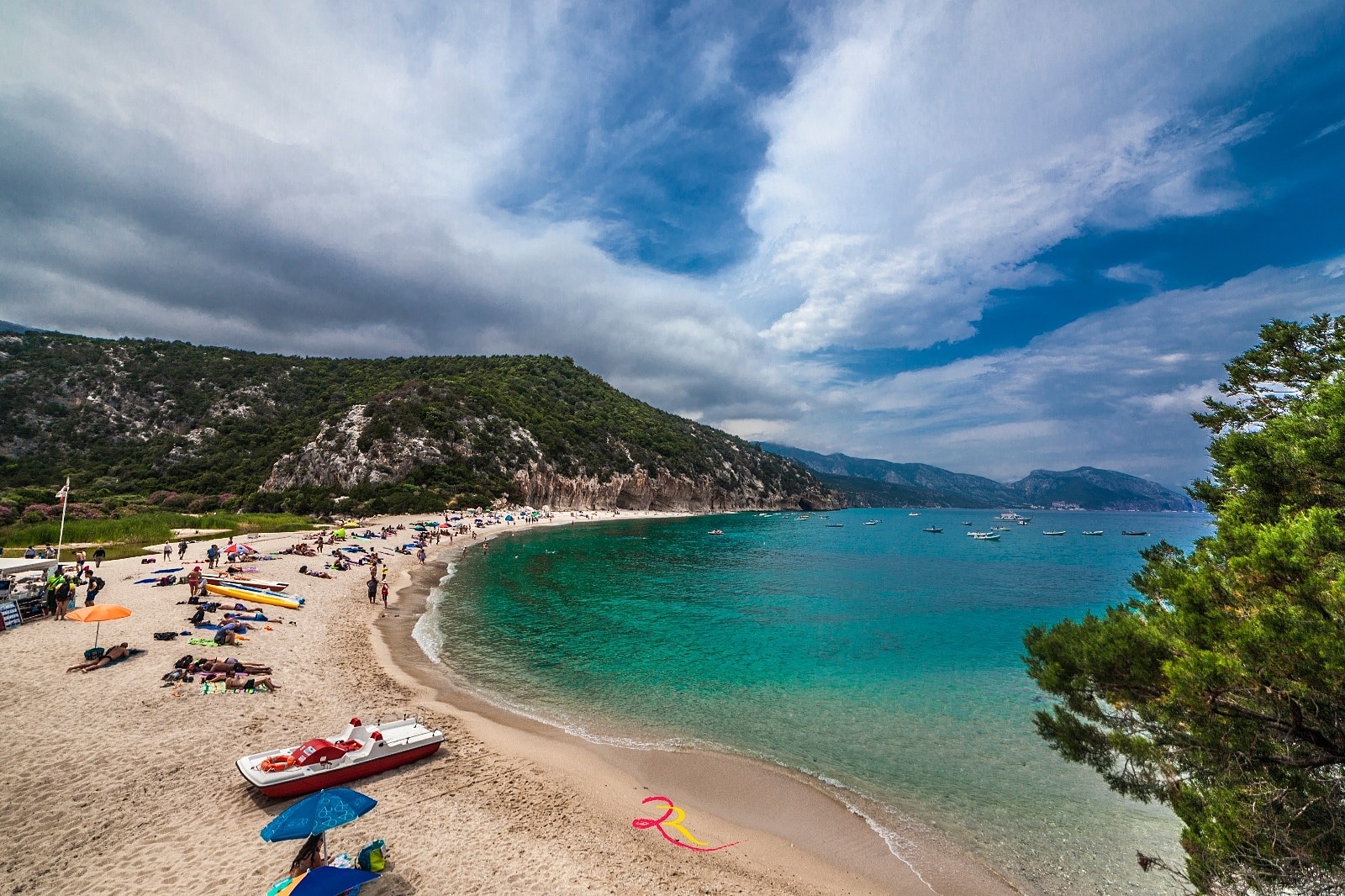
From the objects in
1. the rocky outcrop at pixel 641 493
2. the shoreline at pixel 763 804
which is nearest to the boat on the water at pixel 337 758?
the shoreline at pixel 763 804

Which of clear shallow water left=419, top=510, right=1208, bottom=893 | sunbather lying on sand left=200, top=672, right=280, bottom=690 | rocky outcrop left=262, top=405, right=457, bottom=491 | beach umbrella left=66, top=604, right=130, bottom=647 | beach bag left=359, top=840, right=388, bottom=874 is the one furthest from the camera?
rocky outcrop left=262, top=405, right=457, bottom=491

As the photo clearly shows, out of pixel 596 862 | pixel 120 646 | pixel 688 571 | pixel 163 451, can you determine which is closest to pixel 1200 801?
A: pixel 596 862

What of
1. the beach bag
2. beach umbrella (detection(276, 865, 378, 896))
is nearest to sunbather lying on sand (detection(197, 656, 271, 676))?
the beach bag

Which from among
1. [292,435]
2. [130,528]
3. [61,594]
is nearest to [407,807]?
[61,594]

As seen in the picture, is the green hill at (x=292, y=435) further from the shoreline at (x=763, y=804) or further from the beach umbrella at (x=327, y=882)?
the beach umbrella at (x=327, y=882)

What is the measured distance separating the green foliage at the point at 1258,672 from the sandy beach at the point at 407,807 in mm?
4861

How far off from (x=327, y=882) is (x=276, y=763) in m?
4.48

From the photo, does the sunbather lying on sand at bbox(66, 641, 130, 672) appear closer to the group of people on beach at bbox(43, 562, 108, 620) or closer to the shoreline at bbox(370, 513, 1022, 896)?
the group of people on beach at bbox(43, 562, 108, 620)

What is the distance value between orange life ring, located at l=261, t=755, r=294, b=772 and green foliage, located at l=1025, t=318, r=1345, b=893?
13.8m

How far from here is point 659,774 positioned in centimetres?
1193

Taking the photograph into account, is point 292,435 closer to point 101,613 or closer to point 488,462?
point 488,462

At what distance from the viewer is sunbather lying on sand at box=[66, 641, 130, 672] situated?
46.8 feet

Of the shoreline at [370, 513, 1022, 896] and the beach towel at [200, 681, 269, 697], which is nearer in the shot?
the shoreline at [370, 513, 1022, 896]

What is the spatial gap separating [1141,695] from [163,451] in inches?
4244
